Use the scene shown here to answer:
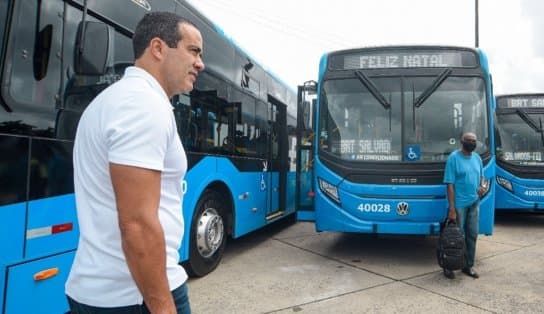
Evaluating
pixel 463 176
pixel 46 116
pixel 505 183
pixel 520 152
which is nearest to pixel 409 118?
pixel 463 176

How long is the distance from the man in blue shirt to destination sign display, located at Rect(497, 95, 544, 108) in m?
5.22

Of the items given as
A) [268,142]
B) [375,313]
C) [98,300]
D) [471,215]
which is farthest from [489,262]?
[98,300]

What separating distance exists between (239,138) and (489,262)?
412 cm

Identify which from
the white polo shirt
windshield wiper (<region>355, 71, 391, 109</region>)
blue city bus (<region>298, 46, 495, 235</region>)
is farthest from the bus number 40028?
the white polo shirt

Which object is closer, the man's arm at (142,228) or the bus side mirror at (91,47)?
the man's arm at (142,228)

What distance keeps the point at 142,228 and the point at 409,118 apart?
5.31 meters

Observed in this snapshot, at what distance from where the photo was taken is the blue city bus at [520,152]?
9.08 metres

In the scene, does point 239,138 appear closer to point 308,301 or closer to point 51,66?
point 308,301

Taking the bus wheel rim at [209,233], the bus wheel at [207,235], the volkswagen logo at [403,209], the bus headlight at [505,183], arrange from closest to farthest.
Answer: the bus wheel at [207,235] → the bus wheel rim at [209,233] → the volkswagen logo at [403,209] → the bus headlight at [505,183]

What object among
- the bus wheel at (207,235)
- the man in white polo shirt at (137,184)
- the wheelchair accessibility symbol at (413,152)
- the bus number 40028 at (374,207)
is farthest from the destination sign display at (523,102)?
the man in white polo shirt at (137,184)

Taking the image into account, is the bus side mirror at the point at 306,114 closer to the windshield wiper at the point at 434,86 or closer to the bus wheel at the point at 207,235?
the windshield wiper at the point at 434,86

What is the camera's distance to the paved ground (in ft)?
14.0

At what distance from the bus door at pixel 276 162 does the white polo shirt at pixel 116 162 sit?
5.87 metres

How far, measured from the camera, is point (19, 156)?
2566mm
